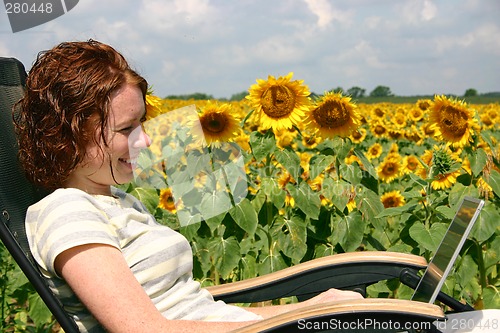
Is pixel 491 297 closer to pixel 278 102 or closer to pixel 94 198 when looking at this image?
pixel 278 102

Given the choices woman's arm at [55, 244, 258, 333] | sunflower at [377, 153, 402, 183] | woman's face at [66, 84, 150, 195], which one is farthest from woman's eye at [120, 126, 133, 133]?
sunflower at [377, 153, 402, 183]

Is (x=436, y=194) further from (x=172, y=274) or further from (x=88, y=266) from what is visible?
(x=88, y=266)

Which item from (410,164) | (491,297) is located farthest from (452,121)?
(410,164)

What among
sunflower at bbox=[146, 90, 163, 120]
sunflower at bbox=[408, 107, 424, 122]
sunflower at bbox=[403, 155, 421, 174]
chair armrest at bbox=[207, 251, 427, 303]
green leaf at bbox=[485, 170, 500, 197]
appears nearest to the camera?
chair armrest at bbox=[207, 251, 427, 303]

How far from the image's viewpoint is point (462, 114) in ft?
11.8

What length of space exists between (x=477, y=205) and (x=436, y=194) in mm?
1576

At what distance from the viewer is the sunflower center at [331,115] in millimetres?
3443

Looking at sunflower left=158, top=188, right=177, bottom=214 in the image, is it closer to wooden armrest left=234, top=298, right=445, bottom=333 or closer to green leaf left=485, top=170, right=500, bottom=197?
green leaf left=485, top=170, right=500, bottom=197

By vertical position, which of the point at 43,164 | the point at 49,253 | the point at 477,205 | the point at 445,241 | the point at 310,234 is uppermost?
the point at 43,164

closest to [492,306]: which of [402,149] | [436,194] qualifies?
[436,194]

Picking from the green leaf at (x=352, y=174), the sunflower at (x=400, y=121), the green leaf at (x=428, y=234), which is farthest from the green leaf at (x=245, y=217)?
the sunflower at (x=400, y=121)

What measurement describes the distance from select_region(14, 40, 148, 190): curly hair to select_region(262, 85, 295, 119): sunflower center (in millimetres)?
1657

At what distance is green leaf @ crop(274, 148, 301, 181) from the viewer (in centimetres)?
332

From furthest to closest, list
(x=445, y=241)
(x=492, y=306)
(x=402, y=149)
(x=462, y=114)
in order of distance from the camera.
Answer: (x=402, y=149), (x=462, y=114), (x=492, y=306), (x=445, y=241)
